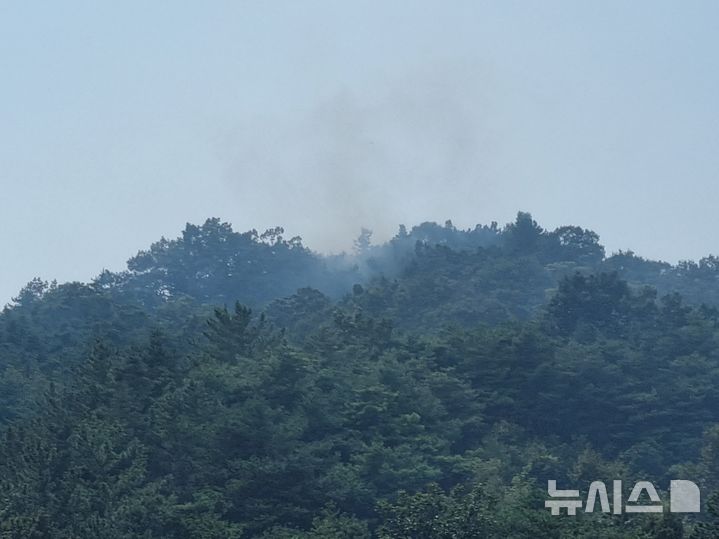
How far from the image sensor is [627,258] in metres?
121

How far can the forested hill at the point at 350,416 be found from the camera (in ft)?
117

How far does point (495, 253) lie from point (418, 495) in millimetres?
73805

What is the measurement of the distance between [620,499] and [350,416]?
13.6 meters

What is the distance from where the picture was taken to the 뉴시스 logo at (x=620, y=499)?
33.6m

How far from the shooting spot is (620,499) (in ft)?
118

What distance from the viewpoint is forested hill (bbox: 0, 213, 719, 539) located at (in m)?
35.7

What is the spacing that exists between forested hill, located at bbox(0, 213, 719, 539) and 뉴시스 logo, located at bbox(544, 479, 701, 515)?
2.45 ft

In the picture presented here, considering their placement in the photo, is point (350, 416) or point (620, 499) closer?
point (620, 499)

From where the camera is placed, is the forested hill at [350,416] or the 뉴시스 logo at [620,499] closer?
the 뉴시스 logo at [620,499]

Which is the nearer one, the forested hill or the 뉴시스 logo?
the 뉴시스 logo

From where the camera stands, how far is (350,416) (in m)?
47.3

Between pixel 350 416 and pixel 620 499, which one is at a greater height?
pixel 350 416

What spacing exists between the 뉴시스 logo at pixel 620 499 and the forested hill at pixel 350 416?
2.45ft

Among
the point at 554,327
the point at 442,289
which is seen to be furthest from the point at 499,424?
the point at 442,289
